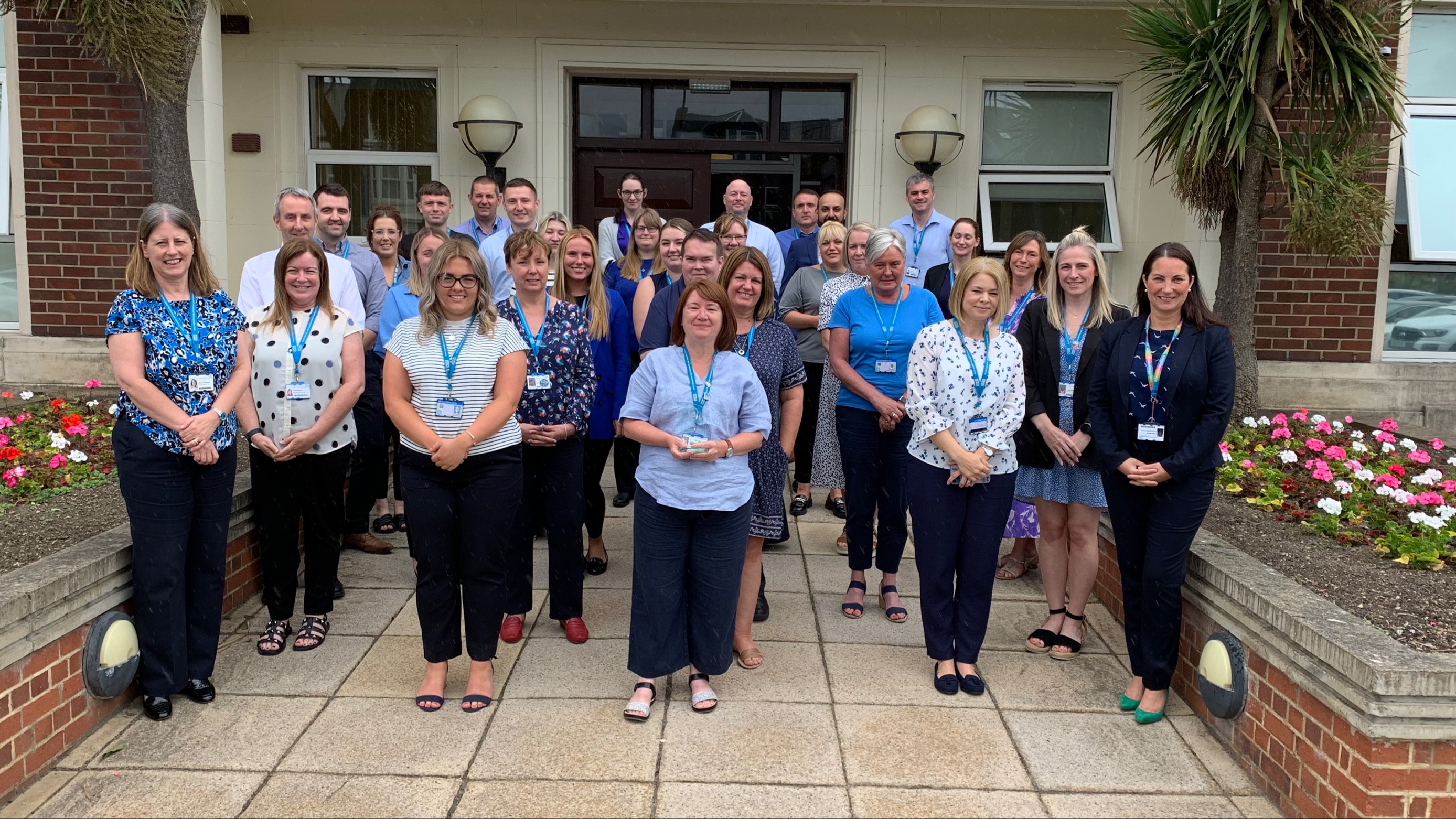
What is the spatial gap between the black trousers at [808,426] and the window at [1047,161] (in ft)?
12.3

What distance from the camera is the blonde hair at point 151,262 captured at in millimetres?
3637

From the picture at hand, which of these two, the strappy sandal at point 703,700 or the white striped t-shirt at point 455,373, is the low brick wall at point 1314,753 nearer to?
the strappy sandal at point 703,700

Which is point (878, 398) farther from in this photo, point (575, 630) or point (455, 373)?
point (455, 373)

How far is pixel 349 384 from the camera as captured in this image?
4281 millimetres

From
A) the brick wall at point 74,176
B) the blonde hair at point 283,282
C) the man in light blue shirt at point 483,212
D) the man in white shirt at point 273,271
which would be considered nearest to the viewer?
the blonde hair at point 283,282

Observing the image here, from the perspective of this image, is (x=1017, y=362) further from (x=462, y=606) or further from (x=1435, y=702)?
(x=462, y=606)

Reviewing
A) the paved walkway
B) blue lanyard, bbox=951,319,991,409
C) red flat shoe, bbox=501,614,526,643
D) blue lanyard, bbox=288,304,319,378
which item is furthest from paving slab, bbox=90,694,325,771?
blue lanyard, bbox=951,319,991,409

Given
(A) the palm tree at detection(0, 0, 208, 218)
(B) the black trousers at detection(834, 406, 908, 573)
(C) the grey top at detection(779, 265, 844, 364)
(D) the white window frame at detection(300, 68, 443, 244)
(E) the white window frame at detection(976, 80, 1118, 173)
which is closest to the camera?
(B) the black trousers at detection(834, 406, 908, 573)

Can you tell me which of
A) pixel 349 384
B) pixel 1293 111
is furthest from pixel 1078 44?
pixel 349 384

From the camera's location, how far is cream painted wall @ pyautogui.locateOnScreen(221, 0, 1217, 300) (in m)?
8.93

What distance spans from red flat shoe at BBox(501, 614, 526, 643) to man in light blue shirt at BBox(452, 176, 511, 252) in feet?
8.54

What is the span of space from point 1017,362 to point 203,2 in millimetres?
5356

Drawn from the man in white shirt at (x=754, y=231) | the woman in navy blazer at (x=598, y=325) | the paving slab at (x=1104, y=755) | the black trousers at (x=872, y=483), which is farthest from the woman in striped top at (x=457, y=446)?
the man in white shirt at (x=754, y=231)

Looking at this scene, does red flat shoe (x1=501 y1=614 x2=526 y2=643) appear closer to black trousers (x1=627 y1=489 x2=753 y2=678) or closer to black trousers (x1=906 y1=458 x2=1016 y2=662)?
black trousers (x1=627 y1=489 x2=753 y2=678)
